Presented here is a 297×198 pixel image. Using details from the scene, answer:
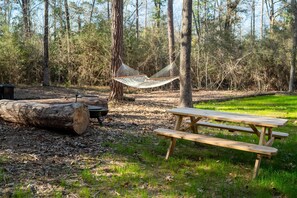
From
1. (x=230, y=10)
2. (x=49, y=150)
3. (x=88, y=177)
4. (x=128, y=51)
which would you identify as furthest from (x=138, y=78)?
(x=230, y=10)

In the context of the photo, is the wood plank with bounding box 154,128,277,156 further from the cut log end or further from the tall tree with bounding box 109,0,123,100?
the tall tree with bounding box 109,0,123,100

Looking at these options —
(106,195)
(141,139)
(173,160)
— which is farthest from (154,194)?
(141,139)

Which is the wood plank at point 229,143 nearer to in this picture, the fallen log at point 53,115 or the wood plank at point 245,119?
the wood plank at point 245,119

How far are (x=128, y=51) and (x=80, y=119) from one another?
9107mm

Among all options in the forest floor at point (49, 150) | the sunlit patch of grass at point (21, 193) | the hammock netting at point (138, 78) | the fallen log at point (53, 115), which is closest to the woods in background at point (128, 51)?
the hammock netting at point (138, 78)

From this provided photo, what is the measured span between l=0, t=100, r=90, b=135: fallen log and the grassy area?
491 millimetres

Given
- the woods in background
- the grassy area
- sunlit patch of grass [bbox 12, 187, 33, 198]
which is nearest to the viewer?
sunlit patch of grass [bbox 12, 187, 33, 198]

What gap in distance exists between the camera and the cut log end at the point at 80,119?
3865mm

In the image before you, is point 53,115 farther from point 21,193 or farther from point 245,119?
point 245,119

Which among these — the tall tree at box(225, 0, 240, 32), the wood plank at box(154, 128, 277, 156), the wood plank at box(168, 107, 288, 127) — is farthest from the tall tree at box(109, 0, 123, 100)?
the tall tree at box(225, 0, 240, 32)

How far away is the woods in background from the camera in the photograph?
466 inches

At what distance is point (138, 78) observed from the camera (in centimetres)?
721

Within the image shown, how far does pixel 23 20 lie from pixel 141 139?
36.9ft

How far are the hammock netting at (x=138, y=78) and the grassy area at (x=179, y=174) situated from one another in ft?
10.0
